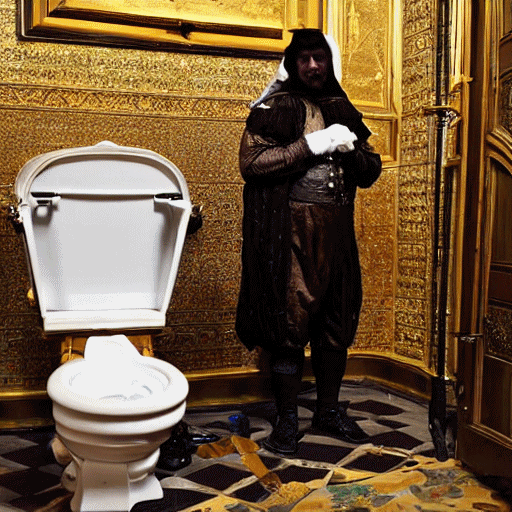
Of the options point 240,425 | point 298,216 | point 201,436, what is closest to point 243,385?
point 240,425

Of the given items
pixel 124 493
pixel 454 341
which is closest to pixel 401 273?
pixel 454 341

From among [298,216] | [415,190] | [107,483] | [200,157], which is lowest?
[107,483]

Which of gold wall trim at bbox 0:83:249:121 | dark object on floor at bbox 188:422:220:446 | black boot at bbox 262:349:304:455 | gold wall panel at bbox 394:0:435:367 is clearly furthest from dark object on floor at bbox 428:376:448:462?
gold wall trim at bbox 0:83:249:121

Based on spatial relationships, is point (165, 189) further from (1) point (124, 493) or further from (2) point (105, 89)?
(1) point (124, 493)

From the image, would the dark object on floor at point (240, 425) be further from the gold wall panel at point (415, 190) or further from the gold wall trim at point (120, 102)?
the gold wall trim at point (120, 102)

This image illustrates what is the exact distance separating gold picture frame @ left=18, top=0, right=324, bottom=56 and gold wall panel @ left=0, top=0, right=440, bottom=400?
5 centimetres

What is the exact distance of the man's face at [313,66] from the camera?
2.60 meters

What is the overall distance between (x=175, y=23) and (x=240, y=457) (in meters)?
1.77

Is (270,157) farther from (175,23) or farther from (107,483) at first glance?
(107,483)

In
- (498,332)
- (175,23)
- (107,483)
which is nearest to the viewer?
(107,483)

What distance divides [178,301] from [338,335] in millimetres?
765

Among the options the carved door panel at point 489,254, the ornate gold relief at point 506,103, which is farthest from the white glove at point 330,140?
the ornate gold relief at point 506,103

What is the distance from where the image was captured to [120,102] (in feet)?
9.69

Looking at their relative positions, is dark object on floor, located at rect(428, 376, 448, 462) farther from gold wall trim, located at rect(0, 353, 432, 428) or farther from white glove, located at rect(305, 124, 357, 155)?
Answer: white glove, located at rect(305, 124, 357, 155)
